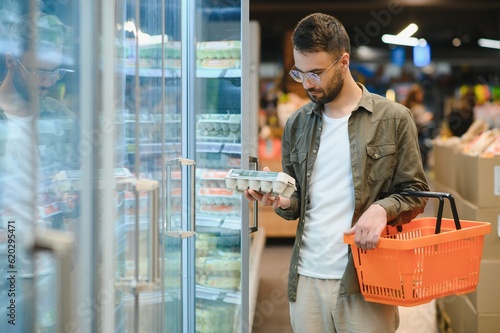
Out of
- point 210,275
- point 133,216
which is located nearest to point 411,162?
point 133,216

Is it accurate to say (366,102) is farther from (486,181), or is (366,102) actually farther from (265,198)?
(486,181)

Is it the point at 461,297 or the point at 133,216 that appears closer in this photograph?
the point at 133,216

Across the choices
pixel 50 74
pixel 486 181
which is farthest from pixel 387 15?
pixel 50 74

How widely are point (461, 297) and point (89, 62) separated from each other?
3.65 m

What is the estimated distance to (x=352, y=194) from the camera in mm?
2510

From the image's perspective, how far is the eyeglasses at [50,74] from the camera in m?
1.68

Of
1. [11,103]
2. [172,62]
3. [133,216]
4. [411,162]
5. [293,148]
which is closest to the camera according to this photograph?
[11,103]

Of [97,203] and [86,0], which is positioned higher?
[86,0]

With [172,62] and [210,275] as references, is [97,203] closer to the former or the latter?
[172,62]

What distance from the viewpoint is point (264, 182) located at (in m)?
2.42

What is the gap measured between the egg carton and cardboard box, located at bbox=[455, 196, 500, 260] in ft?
7.53

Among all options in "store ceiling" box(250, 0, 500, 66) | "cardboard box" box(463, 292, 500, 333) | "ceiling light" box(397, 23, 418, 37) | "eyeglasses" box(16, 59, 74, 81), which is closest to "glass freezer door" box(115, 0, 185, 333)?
"eyeglasses" box(16, 59, 74, 81)

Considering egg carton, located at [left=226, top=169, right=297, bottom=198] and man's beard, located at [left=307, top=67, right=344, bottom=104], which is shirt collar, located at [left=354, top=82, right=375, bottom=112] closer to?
man's beard, located at [left=307, top=67, right=344, bottom=104]

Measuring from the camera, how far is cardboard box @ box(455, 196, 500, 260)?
432 centimetres
